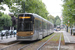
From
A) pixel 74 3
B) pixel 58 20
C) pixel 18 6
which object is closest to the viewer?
pixel 74 3

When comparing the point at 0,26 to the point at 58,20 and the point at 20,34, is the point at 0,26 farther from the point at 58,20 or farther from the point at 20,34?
the point at 58,20

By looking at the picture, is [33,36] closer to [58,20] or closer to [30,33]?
[30,33]

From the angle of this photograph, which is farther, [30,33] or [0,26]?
[0,26]

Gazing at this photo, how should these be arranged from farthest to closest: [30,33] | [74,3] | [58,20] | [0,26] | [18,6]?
[58,20] → [0,26] → [18,6] → [74,3] → [30,33]

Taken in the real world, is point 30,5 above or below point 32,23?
above

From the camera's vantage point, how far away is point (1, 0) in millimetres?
18047

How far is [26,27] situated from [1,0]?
4.38 meters

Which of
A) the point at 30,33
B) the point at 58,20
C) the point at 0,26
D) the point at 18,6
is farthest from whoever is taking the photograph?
the point at 58,20

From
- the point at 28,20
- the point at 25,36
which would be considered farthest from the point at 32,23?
the point at 25,36

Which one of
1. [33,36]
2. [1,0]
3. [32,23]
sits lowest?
[33,36]

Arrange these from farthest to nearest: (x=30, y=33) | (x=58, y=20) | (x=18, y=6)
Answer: (x=58, y=20), (x=18, y=6), (x=30, y=33)

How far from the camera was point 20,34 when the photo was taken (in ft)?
57.2

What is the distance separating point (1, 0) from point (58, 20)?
442 feet

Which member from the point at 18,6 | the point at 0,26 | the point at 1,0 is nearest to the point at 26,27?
Answer: the point at 1,0
